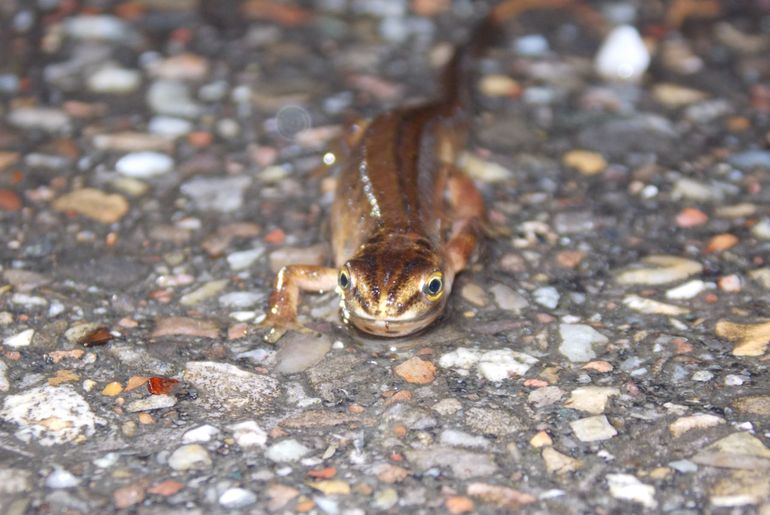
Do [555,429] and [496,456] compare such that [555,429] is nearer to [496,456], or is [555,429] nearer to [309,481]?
[496,456]

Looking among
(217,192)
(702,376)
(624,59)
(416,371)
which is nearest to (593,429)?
(702,376)

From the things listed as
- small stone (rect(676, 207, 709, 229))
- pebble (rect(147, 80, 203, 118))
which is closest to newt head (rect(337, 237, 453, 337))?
small stone (rect(676, 207, 709, 229))

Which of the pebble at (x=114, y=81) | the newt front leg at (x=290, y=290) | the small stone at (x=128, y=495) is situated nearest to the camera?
the small stone at (x=128, y=495)

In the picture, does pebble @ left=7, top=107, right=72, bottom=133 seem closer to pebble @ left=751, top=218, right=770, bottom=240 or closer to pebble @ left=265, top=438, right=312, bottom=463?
pebble @ left=265, top=438, right=312, bottom=463

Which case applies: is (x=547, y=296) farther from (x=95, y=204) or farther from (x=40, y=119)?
(x=40, y=119)

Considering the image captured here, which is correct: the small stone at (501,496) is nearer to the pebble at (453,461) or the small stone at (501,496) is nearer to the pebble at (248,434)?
the pebble at (453,461)

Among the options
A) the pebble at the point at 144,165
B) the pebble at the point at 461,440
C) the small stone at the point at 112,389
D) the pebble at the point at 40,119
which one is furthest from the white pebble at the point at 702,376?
the pebble at the point at 40,119
